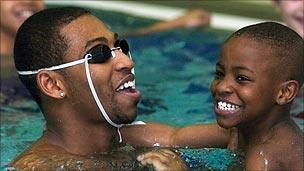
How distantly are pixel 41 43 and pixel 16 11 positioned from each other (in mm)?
2646

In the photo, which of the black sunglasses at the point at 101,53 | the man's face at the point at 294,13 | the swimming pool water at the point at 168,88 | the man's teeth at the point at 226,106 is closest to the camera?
the man's teeth at the point at 226,106

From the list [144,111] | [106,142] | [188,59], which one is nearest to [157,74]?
[188,59]

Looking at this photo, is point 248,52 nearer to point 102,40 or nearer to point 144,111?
point 102,40

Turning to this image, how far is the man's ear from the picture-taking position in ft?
12.0

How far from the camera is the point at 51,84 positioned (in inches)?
145

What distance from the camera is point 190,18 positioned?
7.73 meters

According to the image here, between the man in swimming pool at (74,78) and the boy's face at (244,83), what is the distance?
0.41m

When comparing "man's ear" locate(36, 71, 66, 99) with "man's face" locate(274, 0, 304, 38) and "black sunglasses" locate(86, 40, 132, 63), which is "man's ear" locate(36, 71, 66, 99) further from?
"man's face" locate(274, 0, 304, 38)

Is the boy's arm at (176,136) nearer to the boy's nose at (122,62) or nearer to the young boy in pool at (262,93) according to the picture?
the young boy in pool at (262,93)

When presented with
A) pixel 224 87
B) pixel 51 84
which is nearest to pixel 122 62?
pixel 51 84

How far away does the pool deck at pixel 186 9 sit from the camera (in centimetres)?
806

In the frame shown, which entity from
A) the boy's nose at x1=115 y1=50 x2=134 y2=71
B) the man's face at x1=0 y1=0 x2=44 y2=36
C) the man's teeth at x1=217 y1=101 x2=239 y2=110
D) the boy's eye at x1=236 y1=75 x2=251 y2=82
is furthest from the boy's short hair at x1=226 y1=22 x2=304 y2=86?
the man's face at x1=0 y1=0 x2=44 y2=36

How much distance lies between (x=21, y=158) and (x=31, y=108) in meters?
2.13

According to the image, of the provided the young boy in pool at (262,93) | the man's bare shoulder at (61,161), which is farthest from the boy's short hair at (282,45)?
the man's bare shoulder at (61,161)
